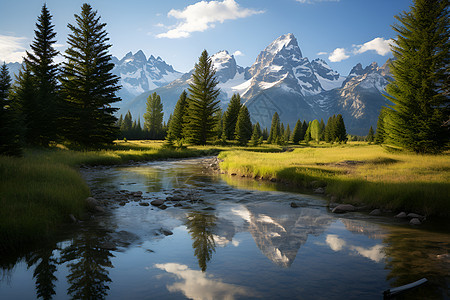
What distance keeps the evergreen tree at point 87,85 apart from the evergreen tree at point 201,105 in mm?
23529

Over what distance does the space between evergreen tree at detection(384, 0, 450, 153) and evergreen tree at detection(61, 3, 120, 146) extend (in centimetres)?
3178

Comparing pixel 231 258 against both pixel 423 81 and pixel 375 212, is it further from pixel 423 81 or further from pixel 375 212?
pixel 423 81

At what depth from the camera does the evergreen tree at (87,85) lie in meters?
33.3

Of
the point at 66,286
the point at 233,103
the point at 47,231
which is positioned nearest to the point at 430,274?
the point at 66,286

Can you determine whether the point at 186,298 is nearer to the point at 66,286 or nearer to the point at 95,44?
the point at 66,286

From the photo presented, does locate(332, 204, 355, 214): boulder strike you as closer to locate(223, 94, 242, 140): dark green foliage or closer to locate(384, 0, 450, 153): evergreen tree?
locate(384, 0, 450, 153): evergreen tree

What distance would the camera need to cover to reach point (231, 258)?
625cm

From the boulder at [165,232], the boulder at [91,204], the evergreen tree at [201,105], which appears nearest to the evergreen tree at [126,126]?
the evergreen tree at [201,105]

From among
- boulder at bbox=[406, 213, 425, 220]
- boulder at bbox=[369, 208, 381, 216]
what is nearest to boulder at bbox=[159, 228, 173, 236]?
boulder at bbox=[369, 208, 381, 216]

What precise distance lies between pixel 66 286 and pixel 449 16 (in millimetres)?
32954

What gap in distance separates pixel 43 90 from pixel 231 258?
33.6 meters

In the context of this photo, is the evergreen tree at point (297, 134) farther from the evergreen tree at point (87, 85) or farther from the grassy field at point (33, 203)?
the grassy field at point (33, 203)

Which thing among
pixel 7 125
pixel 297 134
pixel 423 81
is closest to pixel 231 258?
pixel 7 125

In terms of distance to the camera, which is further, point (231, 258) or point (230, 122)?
point (230, 122)
